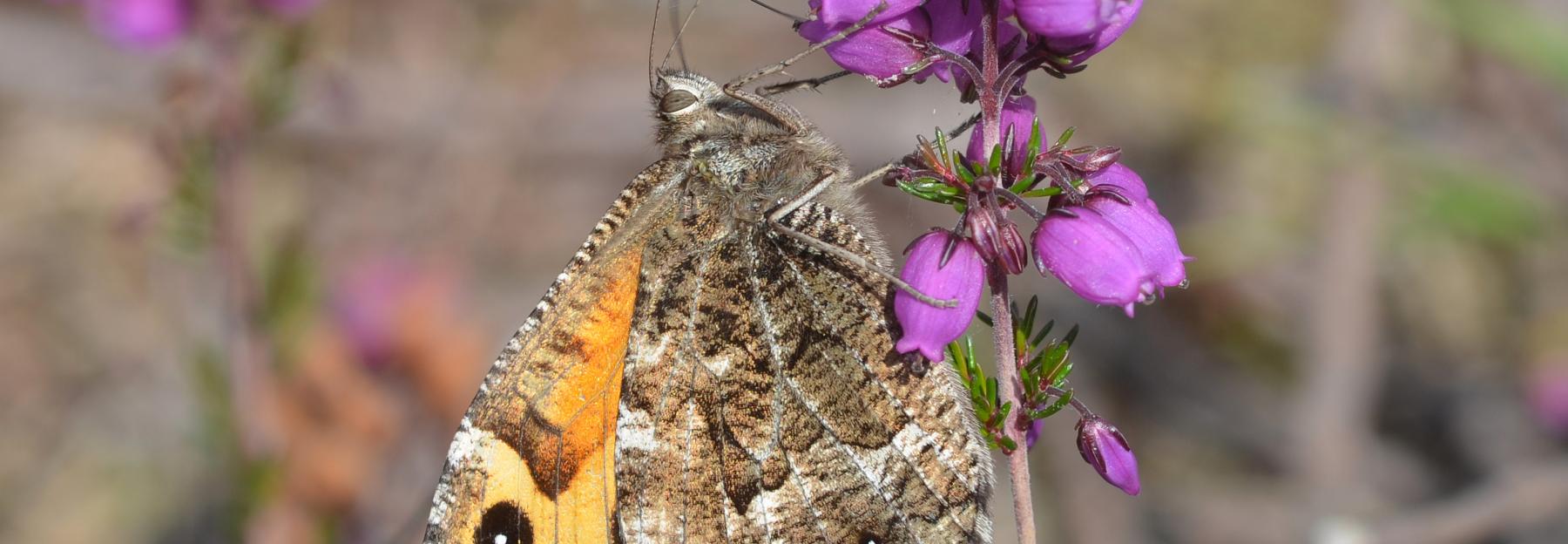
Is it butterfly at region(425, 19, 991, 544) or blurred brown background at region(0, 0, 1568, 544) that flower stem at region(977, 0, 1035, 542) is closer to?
butterfly at region(425, 19, 991, 544)

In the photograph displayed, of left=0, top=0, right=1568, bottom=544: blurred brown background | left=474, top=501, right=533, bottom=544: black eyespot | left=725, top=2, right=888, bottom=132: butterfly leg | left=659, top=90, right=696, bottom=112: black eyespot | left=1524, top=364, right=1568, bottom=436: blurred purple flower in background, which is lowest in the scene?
left=474, top=501, right=533, bottom=544: black eyespot

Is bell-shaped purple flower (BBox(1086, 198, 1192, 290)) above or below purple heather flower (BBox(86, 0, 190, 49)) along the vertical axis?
below

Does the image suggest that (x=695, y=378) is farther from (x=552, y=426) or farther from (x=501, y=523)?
(x=501, y=523)

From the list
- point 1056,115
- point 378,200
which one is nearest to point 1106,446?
point 1056,115

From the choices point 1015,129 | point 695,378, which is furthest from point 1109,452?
point 695,378

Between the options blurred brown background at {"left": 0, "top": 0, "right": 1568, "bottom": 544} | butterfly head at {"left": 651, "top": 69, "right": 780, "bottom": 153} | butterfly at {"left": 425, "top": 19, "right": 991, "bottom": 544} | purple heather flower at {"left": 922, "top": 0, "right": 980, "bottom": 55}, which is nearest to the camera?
purple heather flower at {"left": 922, "top": 0, "right": 980, "bottom": 55}

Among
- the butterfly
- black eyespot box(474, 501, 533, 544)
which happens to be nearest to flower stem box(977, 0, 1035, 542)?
the butterfly
